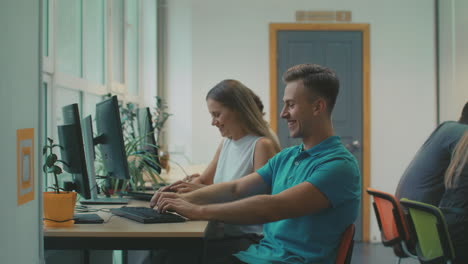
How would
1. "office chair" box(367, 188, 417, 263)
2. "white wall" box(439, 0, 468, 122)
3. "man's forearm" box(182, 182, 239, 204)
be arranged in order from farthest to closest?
"white wall" box(439, 0, 468, 122)
"office chair" box(367, 188, 417, 263)
"man's forearm" box(182, 182, 239, 204)

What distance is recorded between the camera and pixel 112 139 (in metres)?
2.38

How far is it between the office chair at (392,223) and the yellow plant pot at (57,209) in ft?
5.39

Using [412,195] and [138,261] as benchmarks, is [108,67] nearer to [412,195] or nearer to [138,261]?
[138,261]

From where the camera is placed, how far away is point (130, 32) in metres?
4.97

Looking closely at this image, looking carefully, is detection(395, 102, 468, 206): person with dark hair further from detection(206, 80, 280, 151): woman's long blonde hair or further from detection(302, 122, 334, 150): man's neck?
detection(302, 122, 334, 150): man's neck

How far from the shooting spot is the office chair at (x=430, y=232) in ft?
8.11

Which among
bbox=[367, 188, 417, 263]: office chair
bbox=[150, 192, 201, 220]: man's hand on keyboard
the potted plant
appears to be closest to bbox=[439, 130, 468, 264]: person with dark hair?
bbox=[367, 188, 417, 263]: office chair

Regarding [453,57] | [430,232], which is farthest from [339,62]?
[430,232]

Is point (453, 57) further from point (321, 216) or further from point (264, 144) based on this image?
point (321, 216)

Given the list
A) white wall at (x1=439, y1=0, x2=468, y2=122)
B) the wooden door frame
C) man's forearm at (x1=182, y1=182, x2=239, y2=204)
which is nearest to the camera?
man's forearm at (x1=182, y1=182, x2=239, y2=204)

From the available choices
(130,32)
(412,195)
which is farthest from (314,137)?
(130,32)

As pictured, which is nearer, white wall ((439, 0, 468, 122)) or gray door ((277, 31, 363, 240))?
white wall ((439, 0, 468, 122))

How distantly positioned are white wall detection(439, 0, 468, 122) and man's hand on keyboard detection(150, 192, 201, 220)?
3944 mm

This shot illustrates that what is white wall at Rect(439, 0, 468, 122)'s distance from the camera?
5.11 meters
